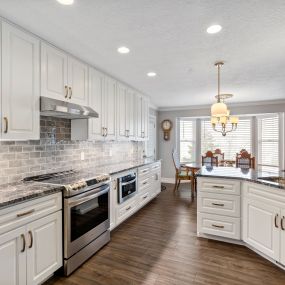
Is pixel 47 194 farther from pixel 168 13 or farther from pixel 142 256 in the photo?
pixel 168 13

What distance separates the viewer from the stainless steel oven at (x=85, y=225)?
6.73 feet

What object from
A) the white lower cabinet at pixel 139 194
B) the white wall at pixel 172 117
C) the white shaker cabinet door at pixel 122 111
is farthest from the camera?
the white wall at pixel 172 117

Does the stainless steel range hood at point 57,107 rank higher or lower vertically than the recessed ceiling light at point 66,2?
lower

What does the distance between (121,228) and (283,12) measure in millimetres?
3246

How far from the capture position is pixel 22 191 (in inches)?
71.3

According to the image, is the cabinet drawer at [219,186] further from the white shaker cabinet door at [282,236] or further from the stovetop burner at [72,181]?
the stovetop burner at [72,181]

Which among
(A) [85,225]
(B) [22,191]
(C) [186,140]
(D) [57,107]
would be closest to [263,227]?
(A) [85,225]

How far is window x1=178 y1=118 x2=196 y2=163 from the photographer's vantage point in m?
6.80

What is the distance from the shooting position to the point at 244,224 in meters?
2.58

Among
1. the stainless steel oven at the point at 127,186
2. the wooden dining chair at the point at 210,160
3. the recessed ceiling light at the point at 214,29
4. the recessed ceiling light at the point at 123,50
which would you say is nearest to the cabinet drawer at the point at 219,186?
the stainless steel oven at the point at 127,186

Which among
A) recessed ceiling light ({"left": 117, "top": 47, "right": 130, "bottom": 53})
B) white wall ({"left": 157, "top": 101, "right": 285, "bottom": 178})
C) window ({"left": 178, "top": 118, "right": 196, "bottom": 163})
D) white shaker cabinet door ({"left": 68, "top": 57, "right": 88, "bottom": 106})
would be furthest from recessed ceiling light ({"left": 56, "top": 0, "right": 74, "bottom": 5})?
window ({"left": 178, "top": 118, "right": 196, "bottom": 163})

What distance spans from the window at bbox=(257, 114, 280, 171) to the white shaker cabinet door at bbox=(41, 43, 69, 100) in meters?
5.56

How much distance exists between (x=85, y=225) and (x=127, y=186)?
1.08m

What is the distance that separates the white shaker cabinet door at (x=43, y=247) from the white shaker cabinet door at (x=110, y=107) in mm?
1689
